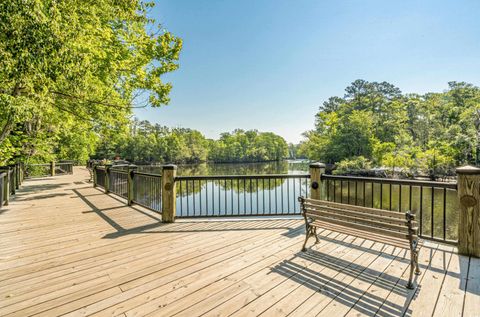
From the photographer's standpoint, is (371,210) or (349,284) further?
(371,210)

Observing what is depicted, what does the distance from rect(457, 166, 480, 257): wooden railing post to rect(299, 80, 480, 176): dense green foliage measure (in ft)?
81.2

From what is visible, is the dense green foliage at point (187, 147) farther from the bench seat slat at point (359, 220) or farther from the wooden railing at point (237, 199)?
the bench seat slat at point (359, 220)

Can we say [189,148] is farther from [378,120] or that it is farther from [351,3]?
[351,3]

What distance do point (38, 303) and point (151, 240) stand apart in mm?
1595

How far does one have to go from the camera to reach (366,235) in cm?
251

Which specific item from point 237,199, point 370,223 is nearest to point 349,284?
point 370,223

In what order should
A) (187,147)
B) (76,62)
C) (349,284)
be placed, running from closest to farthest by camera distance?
1. (349,284)
2. (76,62)
3. (187,147)

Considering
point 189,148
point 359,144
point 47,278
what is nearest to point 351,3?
point 47,278

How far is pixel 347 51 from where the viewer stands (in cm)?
1162

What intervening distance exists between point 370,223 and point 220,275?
178 cm

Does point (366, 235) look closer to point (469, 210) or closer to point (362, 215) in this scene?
point (362, 215)

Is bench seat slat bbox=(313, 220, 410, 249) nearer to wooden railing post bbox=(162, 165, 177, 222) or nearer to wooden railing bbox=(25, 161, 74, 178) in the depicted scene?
wooden railing post bbox=(162, 165, 177, 222)

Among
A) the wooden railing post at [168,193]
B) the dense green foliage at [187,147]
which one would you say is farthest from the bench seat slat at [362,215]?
the dense green foliage at [187,147]

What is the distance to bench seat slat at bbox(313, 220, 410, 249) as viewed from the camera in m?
2.24
